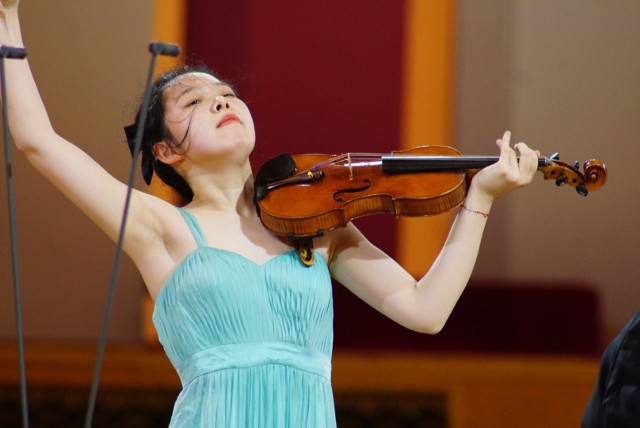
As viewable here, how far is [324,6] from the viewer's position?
3.29 meters

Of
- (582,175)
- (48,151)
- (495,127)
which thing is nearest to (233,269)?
(48,151)

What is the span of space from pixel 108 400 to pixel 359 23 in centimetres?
142

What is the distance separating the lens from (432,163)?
5.26 feet

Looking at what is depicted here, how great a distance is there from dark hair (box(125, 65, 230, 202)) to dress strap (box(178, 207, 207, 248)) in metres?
0.14

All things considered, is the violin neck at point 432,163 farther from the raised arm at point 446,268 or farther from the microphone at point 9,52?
the microphone at point 9,52

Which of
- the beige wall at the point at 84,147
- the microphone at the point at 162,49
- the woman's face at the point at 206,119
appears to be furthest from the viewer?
the beige wall at the point at 84,147

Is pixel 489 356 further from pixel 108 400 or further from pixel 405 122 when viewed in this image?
pixel 108 400

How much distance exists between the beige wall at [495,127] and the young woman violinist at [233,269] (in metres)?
1.47

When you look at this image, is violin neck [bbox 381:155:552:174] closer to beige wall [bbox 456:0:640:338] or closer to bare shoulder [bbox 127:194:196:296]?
bare shoulder [bbox 127:194:196:296]

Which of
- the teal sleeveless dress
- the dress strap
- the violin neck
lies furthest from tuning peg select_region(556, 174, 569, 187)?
the dress strap

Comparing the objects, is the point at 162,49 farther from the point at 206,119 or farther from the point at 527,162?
the point at 527,162

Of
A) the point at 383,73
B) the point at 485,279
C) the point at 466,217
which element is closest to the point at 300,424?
the point at 466,217

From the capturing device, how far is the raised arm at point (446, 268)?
1.60 m

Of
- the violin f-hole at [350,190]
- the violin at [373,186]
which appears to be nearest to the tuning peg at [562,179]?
the violin at [373,186]
